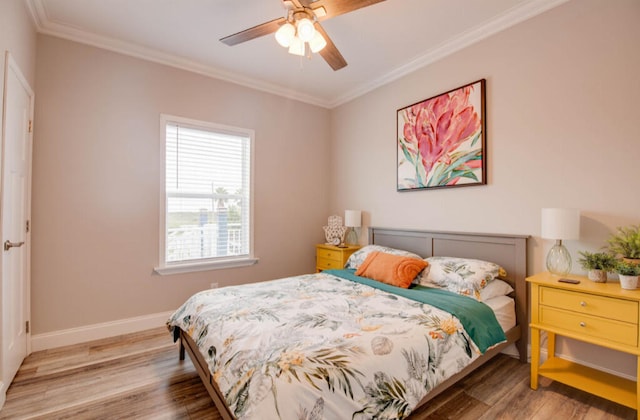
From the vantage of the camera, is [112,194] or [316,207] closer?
[112,194]

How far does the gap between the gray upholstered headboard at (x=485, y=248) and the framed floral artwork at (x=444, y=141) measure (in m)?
0.50

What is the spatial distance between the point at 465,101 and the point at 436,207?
3.43ft

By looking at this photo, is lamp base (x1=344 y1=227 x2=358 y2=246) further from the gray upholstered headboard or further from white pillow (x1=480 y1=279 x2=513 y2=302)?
white pillow (x1=480 y1=279 x2=513 y2=302)

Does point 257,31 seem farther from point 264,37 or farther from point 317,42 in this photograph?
point 264,37

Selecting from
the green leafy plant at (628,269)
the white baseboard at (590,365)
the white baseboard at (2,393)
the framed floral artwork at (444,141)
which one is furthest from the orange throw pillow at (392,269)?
the white baseboard at (2,393)

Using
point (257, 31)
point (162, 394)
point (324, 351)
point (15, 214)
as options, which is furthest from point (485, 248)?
point (15, 214)

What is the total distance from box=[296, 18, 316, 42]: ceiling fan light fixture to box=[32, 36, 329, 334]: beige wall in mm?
1914

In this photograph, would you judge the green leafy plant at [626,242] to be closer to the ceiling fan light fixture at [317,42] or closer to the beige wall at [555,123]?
the beige wall at [555,123]

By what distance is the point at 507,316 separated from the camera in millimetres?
2350

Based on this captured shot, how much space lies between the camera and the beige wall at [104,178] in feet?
8.69

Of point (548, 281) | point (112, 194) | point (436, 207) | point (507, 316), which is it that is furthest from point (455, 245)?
point (112, 194)

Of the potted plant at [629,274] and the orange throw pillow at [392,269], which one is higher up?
the potted plant at [629,274]

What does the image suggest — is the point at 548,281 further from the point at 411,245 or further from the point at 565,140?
the point at 411,245

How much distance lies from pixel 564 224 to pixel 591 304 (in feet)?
1.71
